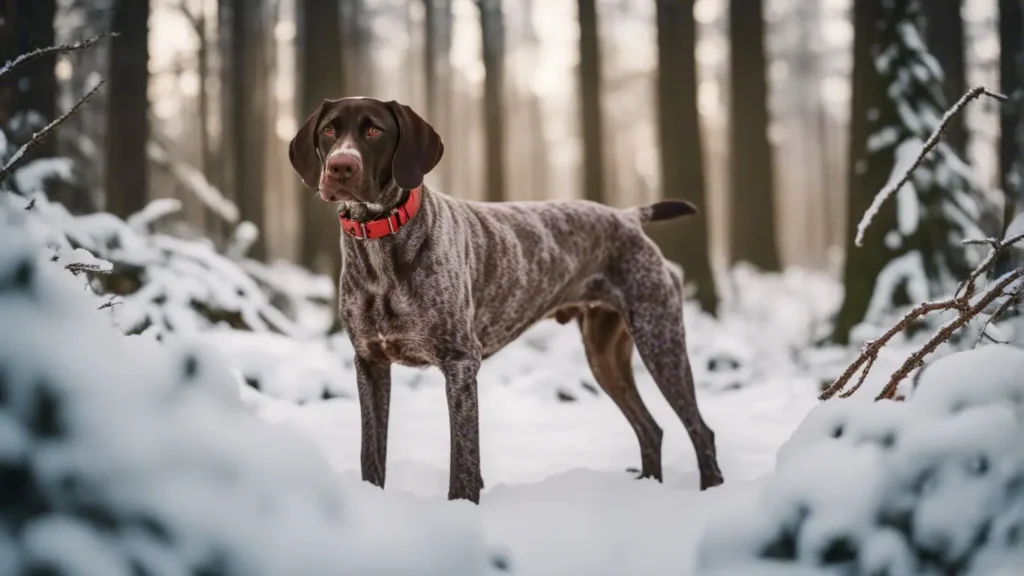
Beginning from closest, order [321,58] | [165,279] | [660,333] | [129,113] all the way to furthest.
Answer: [660,333]
[165,279]
[129,113]
[321,58]

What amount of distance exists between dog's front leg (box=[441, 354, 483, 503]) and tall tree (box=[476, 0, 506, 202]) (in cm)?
1020

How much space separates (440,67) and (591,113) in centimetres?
1421

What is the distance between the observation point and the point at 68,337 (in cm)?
166

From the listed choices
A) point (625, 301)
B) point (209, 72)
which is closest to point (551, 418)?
point (625, 301)

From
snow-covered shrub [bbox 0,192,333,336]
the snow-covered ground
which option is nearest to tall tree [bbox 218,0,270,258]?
snow-covered shrub [bbox 0,192,333,336]

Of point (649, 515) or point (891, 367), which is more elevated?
point (891, 367)

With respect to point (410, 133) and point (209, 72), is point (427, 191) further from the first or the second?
point (209, 72)

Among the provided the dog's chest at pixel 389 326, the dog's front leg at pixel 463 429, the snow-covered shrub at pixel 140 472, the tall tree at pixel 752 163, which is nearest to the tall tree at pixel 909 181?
the dog's front leg at pixel 463 429

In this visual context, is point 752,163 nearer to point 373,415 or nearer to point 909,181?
point 909,181

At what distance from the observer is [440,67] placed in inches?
1001

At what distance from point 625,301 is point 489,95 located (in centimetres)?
1233

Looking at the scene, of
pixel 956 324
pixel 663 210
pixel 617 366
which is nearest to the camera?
pixel 956 324

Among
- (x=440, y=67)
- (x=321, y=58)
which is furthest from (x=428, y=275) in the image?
(x=440, y=67)

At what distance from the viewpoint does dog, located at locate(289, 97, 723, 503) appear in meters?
3.19
